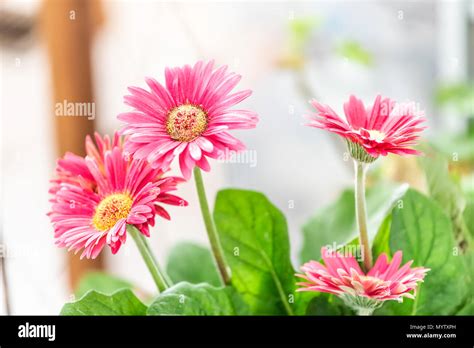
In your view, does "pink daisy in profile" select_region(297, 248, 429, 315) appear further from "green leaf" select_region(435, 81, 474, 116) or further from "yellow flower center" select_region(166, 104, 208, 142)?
"green leaf" select_region(435, 81, 474, 116)

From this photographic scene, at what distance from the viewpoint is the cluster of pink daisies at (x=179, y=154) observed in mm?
202

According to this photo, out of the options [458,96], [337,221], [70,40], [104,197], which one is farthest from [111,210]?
[458,96]

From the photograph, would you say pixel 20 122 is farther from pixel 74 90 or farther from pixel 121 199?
pixel 121 199

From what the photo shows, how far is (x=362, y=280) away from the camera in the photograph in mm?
211

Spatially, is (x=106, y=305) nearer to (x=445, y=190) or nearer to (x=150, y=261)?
(x=150, y=261)

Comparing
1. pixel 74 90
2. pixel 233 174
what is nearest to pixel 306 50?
pixel 74 90

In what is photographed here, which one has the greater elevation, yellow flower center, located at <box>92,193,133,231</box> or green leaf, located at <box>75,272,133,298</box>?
yellow flower center, located at <box>92,193,133,231</box>

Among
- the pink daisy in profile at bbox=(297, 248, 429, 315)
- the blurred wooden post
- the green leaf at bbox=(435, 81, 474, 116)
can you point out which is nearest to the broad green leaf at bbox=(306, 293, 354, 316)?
the pink daisy in profile at bbox=(297, 248, 429, 315)

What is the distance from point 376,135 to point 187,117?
7 centimetres

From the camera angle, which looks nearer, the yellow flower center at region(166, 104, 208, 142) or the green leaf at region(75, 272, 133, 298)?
the yellow flower center at region(166, 104, 208, 142)

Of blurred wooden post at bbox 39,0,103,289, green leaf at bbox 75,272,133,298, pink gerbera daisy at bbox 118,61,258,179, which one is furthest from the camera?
blurred wooden post at bbox 39,0,103,289

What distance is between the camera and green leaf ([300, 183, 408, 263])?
0.27 m

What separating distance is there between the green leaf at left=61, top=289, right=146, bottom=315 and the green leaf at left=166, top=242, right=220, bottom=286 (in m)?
0.06
